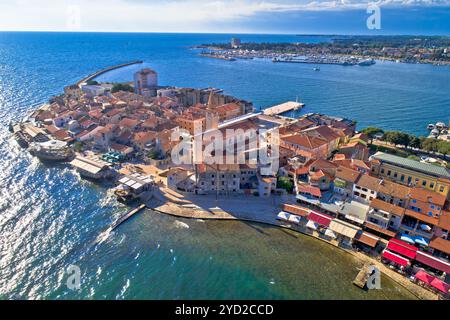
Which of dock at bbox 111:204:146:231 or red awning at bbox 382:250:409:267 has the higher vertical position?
dock at bbox 111:204:146:231

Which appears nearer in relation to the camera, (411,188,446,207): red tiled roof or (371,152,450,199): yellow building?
(411,188,446,207): red tiled roof

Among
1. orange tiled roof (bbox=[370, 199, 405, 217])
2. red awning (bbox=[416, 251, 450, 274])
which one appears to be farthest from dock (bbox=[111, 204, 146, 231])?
red awning (bbox=[416, 251, 450, 274])

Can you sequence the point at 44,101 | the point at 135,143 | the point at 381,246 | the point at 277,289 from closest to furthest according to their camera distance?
the point at 277,289 → the point at 381,246 → the point at 135,143 → the point at 44,101

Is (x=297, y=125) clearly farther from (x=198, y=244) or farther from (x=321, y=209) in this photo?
(x=198, y=244)

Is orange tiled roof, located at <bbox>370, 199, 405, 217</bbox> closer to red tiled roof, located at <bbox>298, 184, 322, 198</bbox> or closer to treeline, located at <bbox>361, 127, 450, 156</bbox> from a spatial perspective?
red tiled roof, located at <bbox>298, 184, 322, 198</bbox>

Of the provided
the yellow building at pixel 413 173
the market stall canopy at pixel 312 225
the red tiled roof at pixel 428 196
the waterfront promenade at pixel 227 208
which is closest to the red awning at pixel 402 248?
the waterfront promenade at pixel 227 208
